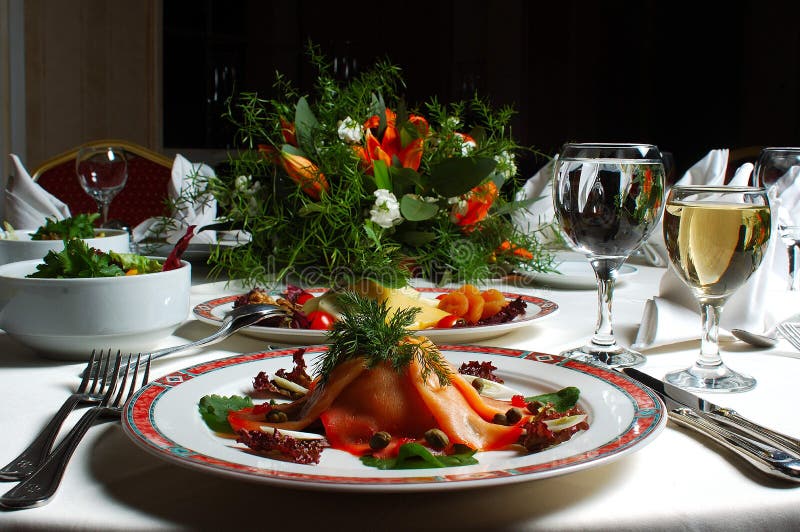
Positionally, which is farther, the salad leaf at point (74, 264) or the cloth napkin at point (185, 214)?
the cloth napkin at point (185, 214)

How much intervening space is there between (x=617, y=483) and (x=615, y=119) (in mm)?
7025

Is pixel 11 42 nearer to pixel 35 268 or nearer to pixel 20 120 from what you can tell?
pixel 20 120

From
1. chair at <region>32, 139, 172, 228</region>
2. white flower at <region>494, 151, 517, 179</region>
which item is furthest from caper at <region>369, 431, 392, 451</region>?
chair at <region>32, 139, 172, 228</region>

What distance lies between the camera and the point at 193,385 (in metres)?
0.76

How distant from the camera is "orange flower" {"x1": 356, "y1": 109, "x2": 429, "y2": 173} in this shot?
1564 millimetres

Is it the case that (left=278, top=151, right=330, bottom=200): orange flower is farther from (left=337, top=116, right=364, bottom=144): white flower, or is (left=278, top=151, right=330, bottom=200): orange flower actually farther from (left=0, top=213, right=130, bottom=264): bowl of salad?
(left=0, top=213, right=130, bottom=264): bowl of salad

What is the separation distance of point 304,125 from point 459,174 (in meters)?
0.33

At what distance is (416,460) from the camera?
597mm

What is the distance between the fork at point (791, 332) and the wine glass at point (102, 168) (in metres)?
1.69

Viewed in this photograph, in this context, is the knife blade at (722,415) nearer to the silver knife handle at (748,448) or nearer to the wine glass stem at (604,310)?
the silver knife handle at (748,448)

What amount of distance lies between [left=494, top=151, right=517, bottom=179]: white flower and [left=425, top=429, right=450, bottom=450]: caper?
1159 mm

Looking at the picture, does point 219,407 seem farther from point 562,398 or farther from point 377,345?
point 562,398

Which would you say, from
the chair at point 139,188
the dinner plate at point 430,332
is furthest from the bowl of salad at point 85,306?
the chair at point 139,188

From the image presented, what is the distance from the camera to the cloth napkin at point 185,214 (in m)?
1.77
